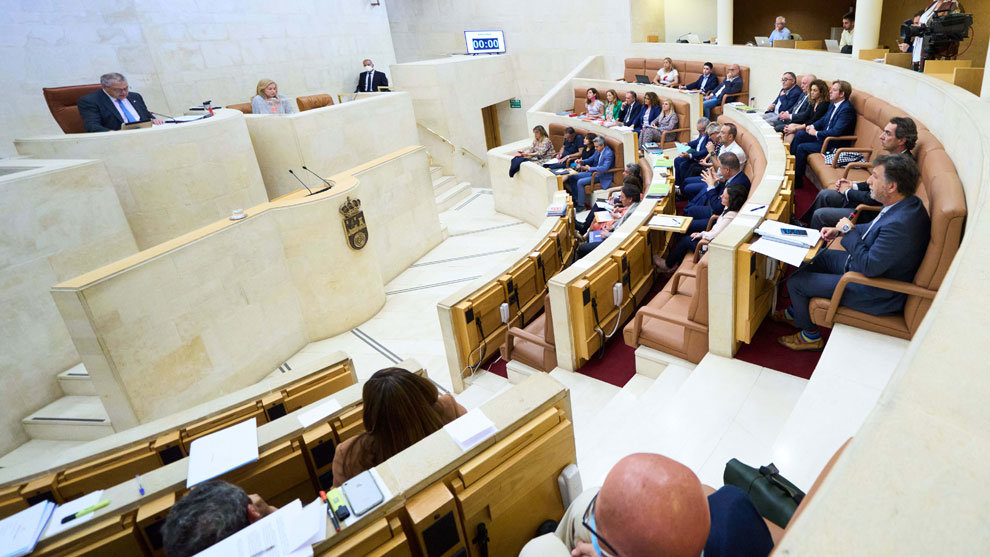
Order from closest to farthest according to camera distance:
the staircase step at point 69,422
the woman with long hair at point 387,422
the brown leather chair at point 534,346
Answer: the woman with long hair at point 387,422, the brown leather chair at point 534,346, the staircase step at point 69,422

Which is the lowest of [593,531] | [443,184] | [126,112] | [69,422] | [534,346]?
[69,422]

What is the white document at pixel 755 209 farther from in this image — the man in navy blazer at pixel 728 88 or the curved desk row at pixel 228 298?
the man in navy blazer at pixel 728 88

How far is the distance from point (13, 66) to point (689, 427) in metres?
8.85

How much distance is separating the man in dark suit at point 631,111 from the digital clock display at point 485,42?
5663 mm

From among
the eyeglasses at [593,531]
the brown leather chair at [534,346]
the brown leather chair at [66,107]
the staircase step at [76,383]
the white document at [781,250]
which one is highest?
the brown leather chair at [66,107]

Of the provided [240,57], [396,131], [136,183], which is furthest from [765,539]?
[240,57]

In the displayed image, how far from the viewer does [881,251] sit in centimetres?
260

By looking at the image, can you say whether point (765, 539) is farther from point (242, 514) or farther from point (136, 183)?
point (136, 183)

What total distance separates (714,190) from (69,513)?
4636mm

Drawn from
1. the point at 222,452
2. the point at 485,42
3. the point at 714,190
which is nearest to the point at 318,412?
the point at 222,452

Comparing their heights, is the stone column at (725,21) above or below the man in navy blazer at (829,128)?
above

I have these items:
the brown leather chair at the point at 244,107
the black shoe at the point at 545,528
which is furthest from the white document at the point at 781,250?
the brown leather chair at the point at 244,107

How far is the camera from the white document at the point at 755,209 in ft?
11.0

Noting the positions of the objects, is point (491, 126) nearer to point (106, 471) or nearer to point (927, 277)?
point (927, 277)
